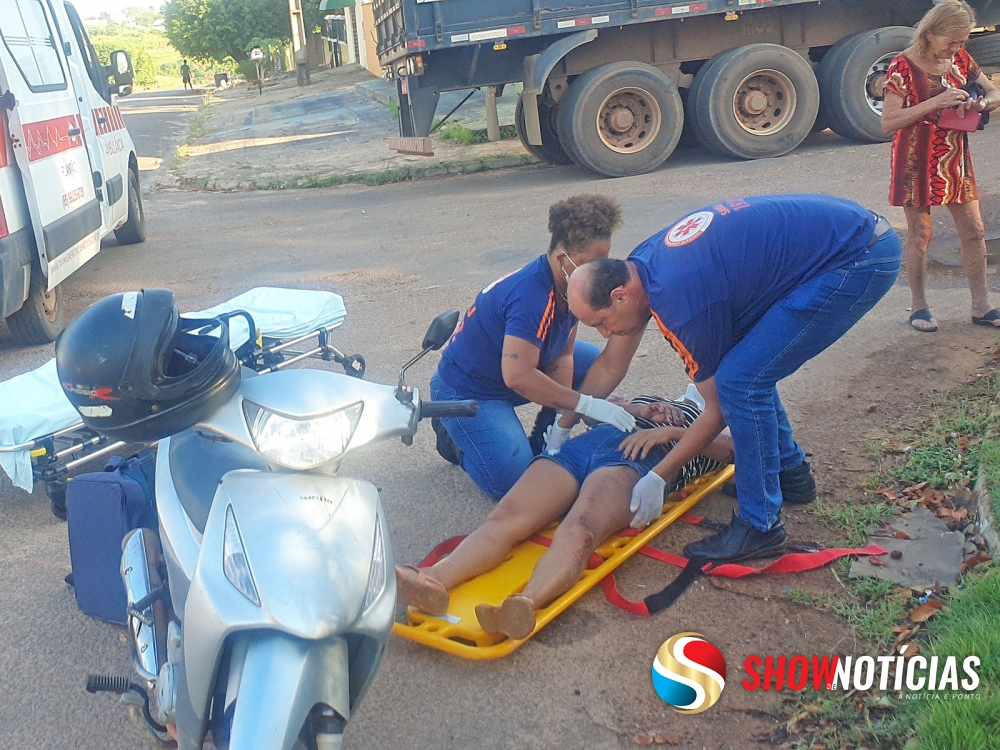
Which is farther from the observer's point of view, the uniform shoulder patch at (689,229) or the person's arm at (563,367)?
the person's arm at (563,367)

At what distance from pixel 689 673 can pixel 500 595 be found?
2.27ft

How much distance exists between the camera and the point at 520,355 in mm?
3533

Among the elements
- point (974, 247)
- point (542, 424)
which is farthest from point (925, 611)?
point (974, 247)

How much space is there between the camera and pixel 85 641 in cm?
312

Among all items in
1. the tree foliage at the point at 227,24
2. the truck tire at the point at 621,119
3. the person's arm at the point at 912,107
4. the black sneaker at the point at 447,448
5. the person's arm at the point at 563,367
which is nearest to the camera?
the person's arm at the point at 563,367

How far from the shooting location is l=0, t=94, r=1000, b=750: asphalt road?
2.69 m

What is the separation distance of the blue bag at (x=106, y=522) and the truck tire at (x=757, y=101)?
896 cm

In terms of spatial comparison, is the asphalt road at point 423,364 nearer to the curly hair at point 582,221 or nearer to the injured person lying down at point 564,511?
the injured person lying down at point 564,511

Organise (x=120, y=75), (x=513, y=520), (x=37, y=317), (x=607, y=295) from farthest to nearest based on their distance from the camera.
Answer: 1. (x=120, y=75)
2. (x=37, y=317)
3. (x=513, y=520)
4. (x=607, y=295)

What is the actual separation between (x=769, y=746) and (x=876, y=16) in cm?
1065

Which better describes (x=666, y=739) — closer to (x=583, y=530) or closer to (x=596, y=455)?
(x=583, y=530)

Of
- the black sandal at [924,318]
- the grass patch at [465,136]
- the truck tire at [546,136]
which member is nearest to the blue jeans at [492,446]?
the black sandal at [924,318]

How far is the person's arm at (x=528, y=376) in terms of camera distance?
139 inches

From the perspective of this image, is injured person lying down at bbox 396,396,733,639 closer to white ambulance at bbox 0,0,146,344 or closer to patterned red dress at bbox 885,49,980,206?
patterned red dress at bbox 885,49,980,206
